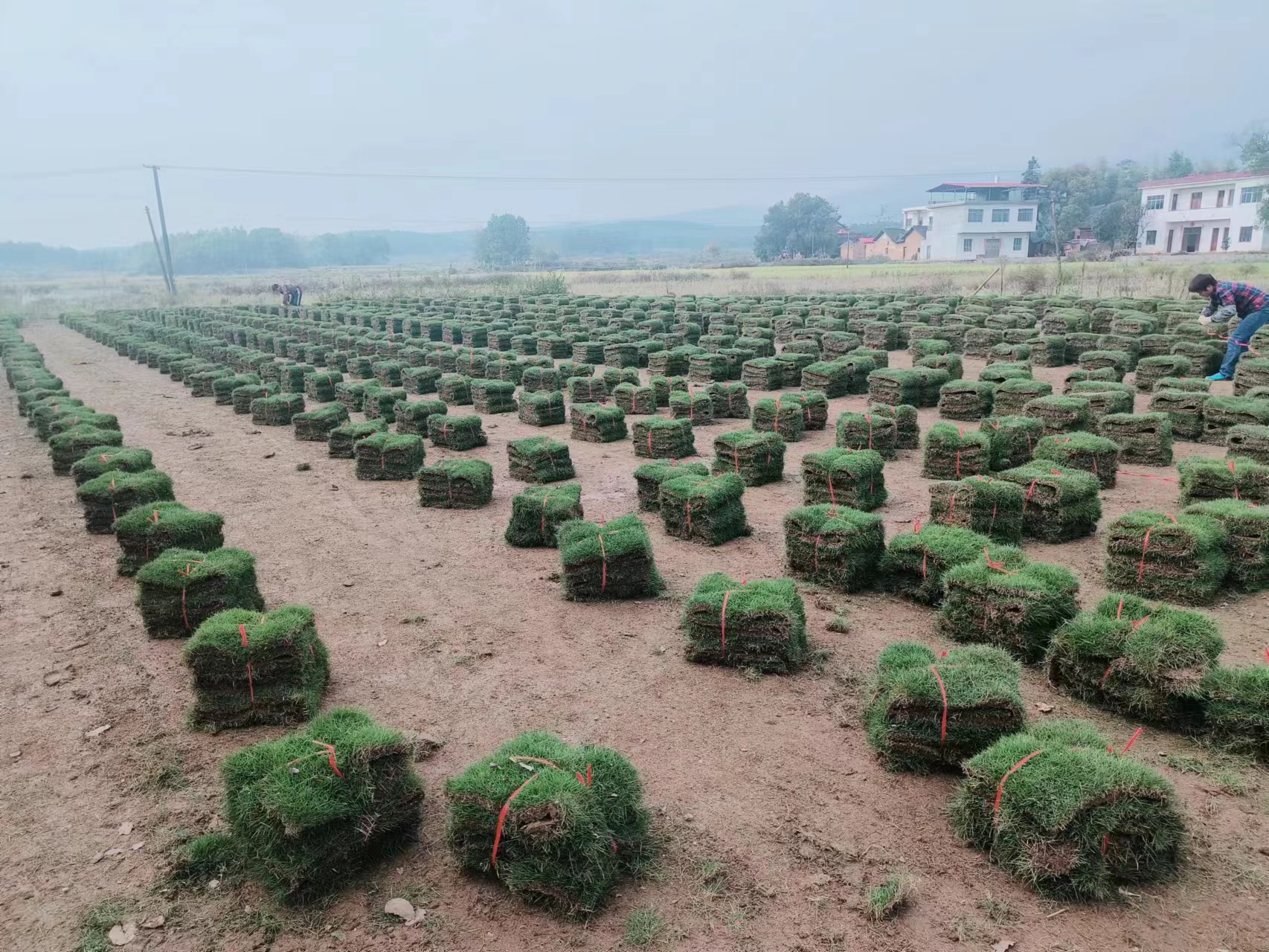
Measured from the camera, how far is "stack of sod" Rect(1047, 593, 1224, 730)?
7492 millimetres

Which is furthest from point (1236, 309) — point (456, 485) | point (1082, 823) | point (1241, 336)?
point (1082, 823)

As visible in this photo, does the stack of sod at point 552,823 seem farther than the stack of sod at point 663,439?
No

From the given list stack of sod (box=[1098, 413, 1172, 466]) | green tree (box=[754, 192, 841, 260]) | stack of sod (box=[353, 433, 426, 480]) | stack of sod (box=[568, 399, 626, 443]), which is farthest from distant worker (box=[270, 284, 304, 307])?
green tree (box=[754, 192, 841, 260])

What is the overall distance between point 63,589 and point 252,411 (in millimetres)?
13212

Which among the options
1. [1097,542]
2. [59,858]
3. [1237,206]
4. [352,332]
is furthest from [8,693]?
[1237,206]

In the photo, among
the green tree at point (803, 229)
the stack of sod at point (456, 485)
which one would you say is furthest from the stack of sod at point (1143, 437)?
the green tree at point (803, 229)

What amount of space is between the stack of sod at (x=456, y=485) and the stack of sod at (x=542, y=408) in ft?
22.4

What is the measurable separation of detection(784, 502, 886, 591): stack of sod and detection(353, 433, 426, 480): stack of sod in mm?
8999

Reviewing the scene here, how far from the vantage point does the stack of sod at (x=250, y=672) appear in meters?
8.12

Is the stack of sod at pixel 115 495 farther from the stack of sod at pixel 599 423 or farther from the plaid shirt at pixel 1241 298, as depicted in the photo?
the plaid shirt at pixel 1241 298

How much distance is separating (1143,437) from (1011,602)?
9.28 meters

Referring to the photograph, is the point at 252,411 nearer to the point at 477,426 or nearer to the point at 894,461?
the point at 477,426

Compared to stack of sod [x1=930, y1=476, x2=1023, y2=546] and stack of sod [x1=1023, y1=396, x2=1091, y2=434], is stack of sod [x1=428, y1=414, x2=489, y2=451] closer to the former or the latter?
stack of sod [x1=930, y1=476, x2=1023, y2=546]

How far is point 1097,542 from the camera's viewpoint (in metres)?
12.3
